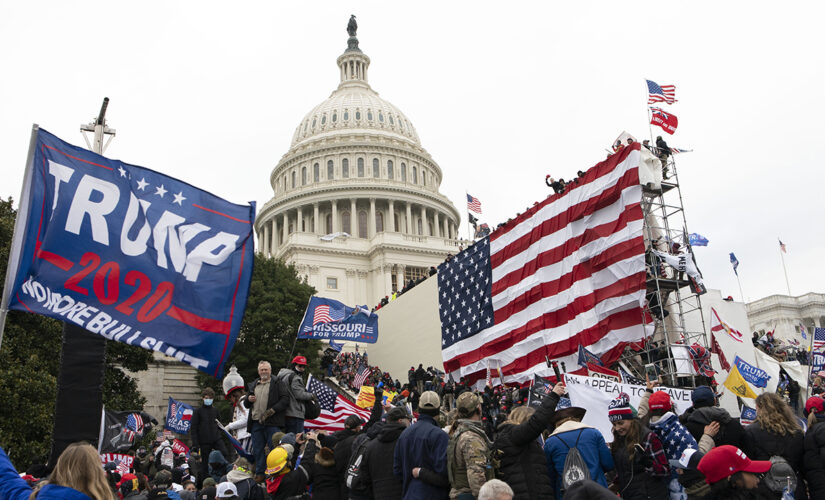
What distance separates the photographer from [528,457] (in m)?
5.93

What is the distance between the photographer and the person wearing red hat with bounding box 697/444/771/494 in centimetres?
478

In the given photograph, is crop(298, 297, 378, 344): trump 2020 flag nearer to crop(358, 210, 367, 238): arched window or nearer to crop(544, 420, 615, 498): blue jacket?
crop(544, 420, 615, 498): blue jacket

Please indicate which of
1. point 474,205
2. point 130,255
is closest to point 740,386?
point 130,255

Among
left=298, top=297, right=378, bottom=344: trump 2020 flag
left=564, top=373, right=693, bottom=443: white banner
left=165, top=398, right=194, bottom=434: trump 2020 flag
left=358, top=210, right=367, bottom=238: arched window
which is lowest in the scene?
left=564, top=373, right=693, bottom=443: white banner

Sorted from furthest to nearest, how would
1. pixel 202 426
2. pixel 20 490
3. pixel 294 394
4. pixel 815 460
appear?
pixel 202 426 < pixel 294 394 < pixel 815 460 < pixel 20 490

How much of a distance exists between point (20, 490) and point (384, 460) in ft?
11.4

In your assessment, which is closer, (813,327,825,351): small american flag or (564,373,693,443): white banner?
(564,373,693,443): white banner

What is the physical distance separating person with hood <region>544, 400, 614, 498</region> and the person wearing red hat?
1.08 meters

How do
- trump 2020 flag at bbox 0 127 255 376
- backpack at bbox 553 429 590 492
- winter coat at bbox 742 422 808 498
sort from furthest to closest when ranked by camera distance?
winter coat at bbox 742 422 808 498 < backpack at bbox 553 429 590 492 < trump 2020 flag at bbox 0 127 255 376

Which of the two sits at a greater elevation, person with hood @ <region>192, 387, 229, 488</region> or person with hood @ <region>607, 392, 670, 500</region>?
person with hood @ <region>192, 387, 229, 488</region>

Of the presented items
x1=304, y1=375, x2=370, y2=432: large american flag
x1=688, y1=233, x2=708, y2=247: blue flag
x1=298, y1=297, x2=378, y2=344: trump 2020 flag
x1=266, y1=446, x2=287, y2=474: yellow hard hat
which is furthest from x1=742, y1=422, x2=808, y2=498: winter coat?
x1=688, y1=233, x2=708, y2=247: blue flag

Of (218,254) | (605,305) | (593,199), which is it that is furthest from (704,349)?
(218,254)

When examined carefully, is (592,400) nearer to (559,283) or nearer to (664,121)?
(559,283)

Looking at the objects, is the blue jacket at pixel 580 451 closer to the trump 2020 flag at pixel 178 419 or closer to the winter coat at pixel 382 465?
the winter coat at pixel 382 465
